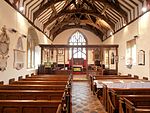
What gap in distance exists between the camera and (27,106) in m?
3.25

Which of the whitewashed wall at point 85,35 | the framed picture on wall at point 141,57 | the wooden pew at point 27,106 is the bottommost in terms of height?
the wooden pew at point 27,106

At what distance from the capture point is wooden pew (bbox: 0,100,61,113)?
10.6ft

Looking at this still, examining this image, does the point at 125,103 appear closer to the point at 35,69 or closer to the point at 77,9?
the point at 35,69

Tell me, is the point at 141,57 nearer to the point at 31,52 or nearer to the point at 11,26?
the point at 11,26

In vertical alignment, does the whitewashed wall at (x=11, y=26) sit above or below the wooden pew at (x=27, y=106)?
above

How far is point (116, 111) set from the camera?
4562 millimetres

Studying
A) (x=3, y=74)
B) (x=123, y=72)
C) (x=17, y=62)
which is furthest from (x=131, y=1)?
(x=3, y=74)

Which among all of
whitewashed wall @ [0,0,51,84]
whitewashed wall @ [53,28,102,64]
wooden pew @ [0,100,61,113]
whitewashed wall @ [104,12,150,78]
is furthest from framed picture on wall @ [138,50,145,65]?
whitewashed wall @ [53,28,102,64]

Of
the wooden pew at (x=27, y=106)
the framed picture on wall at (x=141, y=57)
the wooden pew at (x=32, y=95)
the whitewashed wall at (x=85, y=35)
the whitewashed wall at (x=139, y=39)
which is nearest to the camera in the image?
the wooden pew at (x=27, y=106)

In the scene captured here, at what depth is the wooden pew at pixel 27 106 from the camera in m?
3.23

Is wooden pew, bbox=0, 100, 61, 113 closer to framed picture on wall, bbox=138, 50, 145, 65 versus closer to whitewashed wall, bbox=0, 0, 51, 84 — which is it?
whitewashed wall, bbox=0, 0, 51, 84

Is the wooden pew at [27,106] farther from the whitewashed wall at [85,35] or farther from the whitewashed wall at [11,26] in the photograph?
the whitewashed wall at [85,35]

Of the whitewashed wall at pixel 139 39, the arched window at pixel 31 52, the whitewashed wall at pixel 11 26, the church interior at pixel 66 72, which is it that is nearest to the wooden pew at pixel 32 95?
the church interior at pixel 66 72

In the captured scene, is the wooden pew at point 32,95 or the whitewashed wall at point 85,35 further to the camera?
the whitewashed wall at point 85,35
